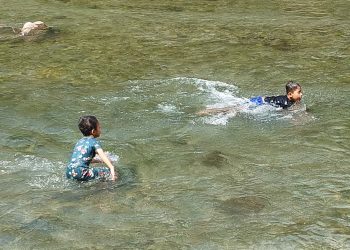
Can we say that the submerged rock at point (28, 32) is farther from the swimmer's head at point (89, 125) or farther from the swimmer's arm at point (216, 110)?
the swimmer's head at point (89, 125)

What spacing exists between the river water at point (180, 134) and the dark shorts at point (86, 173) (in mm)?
110

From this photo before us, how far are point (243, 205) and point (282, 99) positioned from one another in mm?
3488

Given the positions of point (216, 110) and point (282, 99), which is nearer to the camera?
point (282, 99)

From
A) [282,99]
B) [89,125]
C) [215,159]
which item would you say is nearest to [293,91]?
[282,99]

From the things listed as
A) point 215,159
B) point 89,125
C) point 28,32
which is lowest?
point 215,159

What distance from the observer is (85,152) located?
26.5ft

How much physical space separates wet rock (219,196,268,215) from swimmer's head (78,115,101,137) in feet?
6.27

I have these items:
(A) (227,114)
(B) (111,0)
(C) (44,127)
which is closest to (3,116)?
(C) (44,127)

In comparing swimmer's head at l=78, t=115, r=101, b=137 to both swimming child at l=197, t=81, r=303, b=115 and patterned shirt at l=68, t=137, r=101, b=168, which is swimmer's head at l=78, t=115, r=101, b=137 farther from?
swimming child at l=197, t=81, r=303, b=115

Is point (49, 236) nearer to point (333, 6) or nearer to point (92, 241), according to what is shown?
point (92, 241)

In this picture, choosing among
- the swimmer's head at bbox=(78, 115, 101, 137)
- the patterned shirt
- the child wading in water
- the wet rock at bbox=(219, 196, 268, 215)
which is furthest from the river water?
the swimmer's head at bbox=(78, 115, 101, 137)

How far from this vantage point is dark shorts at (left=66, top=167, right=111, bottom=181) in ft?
26.2

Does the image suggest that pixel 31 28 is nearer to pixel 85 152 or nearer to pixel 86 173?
pixel 85 152

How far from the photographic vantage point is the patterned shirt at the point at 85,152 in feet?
26.3
